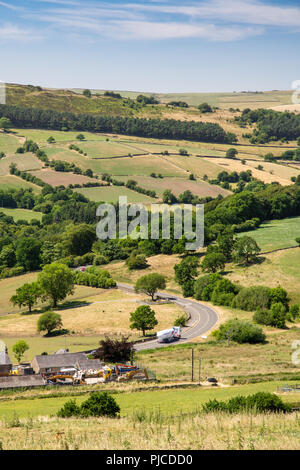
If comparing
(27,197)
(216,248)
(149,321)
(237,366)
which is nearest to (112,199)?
(27,197)

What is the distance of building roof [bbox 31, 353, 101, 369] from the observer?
Result: 5369 centimetres

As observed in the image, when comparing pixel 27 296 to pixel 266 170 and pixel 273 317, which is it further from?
pixel 266 170

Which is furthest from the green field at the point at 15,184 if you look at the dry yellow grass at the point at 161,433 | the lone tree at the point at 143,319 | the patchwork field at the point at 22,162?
the dry yellow grass at the point at 161,433

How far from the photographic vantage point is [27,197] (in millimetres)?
164250

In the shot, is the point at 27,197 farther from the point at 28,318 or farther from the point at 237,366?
the point at 237,366

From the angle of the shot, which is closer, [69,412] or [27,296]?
[69,412]

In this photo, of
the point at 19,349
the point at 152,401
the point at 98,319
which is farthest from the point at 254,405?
the point at 98,319

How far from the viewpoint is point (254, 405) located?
3303 cm

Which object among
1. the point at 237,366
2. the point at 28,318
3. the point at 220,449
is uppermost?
the point at 220,449

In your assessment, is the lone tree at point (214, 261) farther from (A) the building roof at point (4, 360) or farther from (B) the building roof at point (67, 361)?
(A) the building roof at point (4, 360)

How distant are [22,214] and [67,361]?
11115cm

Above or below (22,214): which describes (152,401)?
above

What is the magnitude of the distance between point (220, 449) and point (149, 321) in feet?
164

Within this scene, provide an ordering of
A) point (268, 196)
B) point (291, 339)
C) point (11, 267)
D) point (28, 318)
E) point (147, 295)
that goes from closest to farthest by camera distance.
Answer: point (291, 339) → point (28, 318) → point (147, 295) → point (11, 267) → point (268, 196)
